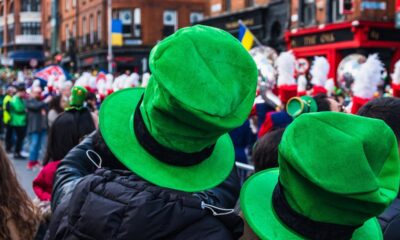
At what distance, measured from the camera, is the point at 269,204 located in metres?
1.95

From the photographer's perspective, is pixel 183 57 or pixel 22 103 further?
pixel 22 103

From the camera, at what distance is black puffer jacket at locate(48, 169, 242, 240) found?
1.77 metres

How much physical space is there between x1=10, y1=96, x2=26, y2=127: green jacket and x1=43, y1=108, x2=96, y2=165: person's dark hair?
9344 millimetres

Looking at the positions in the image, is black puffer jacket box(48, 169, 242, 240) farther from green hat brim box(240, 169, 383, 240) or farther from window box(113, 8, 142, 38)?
window box(113, 8, 142, 38)

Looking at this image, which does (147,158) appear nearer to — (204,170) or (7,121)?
(204,170)

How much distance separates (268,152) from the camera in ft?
9.51

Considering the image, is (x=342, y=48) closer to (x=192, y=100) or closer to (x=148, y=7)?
(x=192, y=100)

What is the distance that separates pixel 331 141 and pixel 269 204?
35 cm

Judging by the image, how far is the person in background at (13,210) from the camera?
8.38 ft

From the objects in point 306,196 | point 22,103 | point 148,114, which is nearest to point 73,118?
point 148,114

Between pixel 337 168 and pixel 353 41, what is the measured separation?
1756cm

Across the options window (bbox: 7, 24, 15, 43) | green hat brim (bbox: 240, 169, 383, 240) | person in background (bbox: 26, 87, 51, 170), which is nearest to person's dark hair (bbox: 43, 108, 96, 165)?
green hat brim (bbox: 240, 169, 383, 240)

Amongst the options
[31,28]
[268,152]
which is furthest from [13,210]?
[31,28]

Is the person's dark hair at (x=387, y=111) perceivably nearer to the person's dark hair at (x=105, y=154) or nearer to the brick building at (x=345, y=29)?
the person's dark hair at (x=105, y=154)
